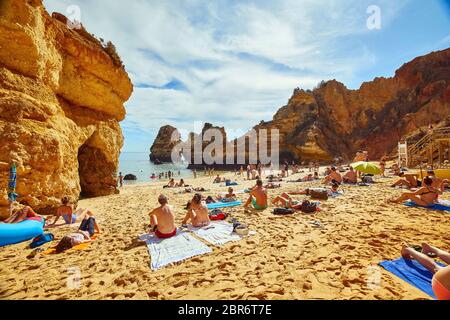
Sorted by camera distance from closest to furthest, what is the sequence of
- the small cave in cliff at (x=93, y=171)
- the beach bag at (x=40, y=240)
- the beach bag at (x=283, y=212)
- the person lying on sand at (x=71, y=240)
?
the person lying on sand at (x=71, y=240) < the beach bag at (x=40, y=240) < the beach bag at (x=283, y=212) < the small cave in cliff at (x=93, y=171)

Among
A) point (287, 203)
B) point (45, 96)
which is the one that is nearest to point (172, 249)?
point (287, 203)

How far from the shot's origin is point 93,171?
13023 mm

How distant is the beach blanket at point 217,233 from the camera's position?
4.21 m

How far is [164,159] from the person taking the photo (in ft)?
290

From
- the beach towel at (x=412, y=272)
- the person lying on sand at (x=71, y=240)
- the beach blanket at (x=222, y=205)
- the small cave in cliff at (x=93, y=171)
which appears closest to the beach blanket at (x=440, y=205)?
the beach towel at (x=412, y=272)

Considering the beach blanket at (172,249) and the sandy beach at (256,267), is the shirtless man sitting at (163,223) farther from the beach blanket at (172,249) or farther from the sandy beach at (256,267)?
the sandy beach at (256,267)

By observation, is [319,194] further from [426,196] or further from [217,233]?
[217,233]

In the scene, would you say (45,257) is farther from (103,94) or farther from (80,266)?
(103,94)

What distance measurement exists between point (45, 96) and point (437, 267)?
11148 millimetres

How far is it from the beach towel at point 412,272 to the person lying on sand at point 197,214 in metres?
3.60

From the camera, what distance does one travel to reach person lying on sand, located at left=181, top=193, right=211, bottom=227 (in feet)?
17.1

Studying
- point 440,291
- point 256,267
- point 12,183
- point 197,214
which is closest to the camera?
point 440,291

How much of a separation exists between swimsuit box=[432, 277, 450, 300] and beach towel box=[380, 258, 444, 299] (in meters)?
0.14
